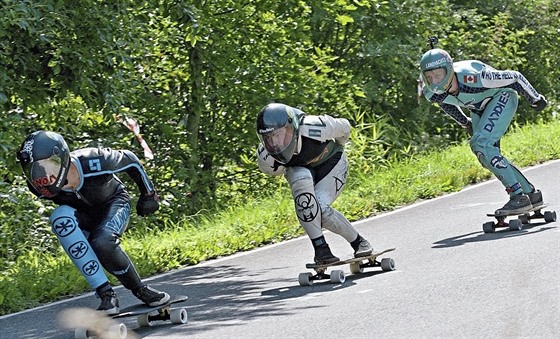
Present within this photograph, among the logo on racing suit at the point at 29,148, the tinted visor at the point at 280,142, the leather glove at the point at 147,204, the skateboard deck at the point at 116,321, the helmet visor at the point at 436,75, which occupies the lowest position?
the skateboard deck at the point at 116,321

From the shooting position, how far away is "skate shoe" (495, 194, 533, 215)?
12.0 metres

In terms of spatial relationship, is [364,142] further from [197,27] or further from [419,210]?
[197,27]

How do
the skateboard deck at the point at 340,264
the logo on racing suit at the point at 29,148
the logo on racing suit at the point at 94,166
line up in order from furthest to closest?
the skateboard deck at the point at 340,264 < the logo on racing suit at the point at 94,166 < the logo on racing suit at the point at 29,148

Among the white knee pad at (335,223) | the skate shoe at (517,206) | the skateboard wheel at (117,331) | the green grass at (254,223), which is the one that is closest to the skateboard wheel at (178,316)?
the skateboard wheel at (117,331)

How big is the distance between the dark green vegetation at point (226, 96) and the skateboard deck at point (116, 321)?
182cm

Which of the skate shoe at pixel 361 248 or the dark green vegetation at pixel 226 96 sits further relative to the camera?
the dark green vegetation at pixel 226 96

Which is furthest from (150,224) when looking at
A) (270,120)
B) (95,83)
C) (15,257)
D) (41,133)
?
(41,133)

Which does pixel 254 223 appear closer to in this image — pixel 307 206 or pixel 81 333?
pixel 307 206

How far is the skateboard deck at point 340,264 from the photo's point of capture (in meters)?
9.87

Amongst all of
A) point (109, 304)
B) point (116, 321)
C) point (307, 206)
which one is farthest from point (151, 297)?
point (307, 206)

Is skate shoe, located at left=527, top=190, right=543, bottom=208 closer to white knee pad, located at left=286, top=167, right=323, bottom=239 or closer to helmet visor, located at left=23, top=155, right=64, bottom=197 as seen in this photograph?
white knee pad, located at left=286, top=167, right=323, bottom=239

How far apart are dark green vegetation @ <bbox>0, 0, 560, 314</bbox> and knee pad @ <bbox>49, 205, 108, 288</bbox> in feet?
6.50

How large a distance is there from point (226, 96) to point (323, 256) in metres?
8.05

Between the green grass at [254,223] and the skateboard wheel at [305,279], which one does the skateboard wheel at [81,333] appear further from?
the skateboard wheel at [305,279]
